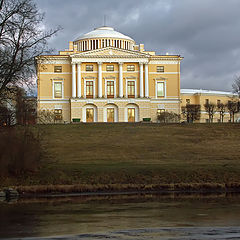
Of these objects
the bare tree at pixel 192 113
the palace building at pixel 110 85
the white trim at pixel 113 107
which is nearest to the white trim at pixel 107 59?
the palace building at pixel 110 85

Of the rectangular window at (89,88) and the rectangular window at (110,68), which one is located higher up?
the rectangular window at (110,68)

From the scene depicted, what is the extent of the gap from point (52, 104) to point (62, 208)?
68158 mm

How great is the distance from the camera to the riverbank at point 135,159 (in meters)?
28.4

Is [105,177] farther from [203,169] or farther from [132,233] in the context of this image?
[132,233]

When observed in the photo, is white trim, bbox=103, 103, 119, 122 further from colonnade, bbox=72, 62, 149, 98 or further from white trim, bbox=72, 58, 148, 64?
white trim, bbox=72, 58, 148, 64

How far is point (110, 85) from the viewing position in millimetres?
89188

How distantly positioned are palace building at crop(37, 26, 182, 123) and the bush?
55082 mm

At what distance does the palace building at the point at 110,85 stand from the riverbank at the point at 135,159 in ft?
96.6

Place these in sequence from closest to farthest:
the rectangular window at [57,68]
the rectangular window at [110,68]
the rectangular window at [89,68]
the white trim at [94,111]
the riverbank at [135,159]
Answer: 1. the riverbank at [135,159]
2. the white trim at [94,111]
3. the rectangular window at [89,68]
4. the rectangular window at [57,68]
5. the rectangular window at [110,68]

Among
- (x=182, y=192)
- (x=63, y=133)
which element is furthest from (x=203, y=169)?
(x=63, y=133)

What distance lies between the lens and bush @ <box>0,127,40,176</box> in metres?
28.7

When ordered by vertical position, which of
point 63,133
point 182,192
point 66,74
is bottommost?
point 182,192

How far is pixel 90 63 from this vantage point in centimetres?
8862

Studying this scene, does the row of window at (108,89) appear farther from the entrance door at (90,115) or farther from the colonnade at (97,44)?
the colonnade at (97,44)
